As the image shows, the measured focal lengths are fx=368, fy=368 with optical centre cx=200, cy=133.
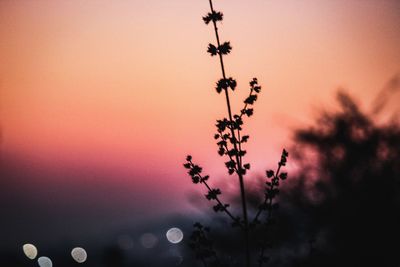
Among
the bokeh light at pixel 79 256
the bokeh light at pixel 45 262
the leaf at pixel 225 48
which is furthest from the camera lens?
the bokeh light at pixel 45 262

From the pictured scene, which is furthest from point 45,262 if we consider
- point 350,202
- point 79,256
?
point 350,202

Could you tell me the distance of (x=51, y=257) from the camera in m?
48.0

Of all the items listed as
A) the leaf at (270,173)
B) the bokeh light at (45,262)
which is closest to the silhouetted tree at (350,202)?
the leaf at (270,173)

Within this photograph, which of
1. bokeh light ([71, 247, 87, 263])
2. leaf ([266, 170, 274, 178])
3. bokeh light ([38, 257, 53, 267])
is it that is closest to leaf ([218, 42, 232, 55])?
leaf ([266, 170, 274, 178])

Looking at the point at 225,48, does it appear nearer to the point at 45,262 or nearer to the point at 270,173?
the point at 270,173

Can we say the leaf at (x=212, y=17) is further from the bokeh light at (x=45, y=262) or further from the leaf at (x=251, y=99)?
the bokeh light at (x=45, y=262)

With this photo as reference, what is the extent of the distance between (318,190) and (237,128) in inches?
456

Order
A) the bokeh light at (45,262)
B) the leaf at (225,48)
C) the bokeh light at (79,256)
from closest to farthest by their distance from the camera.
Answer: the leaf at (225,48), the bokeh light at (79,256), the bokeh light at (45,262)

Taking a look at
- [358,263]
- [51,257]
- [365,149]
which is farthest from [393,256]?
[51,257]

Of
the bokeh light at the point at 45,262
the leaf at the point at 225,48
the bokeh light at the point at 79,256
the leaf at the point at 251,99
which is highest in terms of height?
the bokeh light at the point at 45,262

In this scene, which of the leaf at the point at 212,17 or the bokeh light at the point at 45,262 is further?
the bokeh light at the point at 45,262

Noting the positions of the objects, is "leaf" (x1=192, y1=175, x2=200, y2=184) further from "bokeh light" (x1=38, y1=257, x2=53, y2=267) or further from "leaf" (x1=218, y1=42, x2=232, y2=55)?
"bokeh light" (x1=38, y1=257, x2=53, y2=267)

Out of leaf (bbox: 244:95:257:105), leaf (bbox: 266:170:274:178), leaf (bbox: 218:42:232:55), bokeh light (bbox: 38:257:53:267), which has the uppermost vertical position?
bokeh light (bbox: 38:257:53:267)

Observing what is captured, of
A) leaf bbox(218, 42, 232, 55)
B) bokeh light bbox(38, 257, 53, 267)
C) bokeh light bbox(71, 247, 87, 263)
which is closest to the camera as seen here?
leaf bbox(218, 42, 232, 55)
